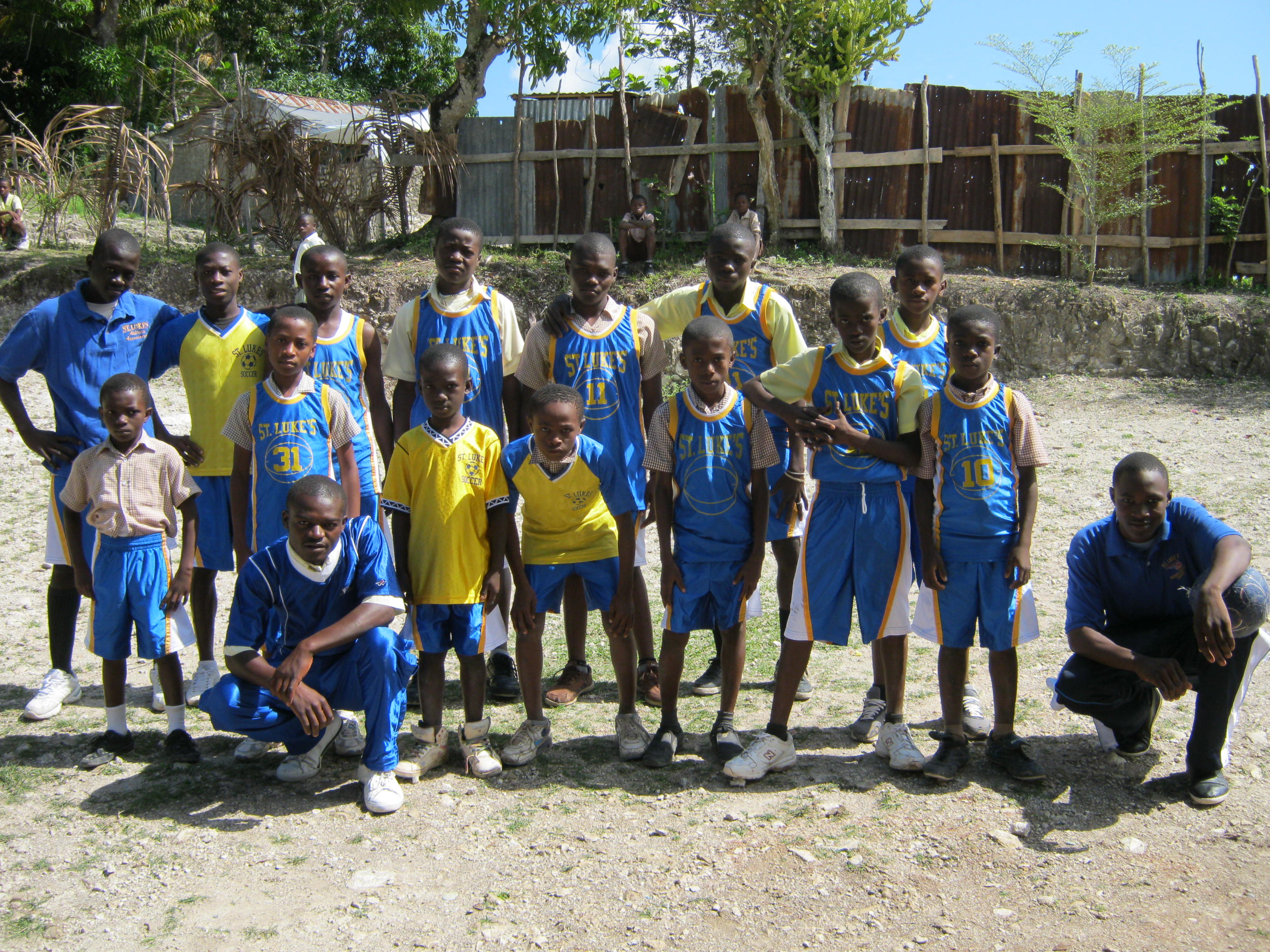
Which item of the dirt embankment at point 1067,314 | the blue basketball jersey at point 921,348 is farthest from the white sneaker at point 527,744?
the dirt embankment at point 1067,314

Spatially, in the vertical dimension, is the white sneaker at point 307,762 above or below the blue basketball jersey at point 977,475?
below

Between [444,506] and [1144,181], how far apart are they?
1029 centimetres

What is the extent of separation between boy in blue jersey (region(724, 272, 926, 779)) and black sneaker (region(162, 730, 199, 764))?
2084 millimetres

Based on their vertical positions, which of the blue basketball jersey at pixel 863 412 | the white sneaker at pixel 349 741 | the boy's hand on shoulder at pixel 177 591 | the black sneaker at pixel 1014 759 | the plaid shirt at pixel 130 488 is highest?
the blue basketball jersey at pixel 863 412

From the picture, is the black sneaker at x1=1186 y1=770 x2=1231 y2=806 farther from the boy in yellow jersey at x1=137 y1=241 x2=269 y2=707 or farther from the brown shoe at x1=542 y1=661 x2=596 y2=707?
the boy in yellow jersey at x1=137 y1=241 x2=269 y2=707

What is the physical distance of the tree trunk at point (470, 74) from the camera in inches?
512

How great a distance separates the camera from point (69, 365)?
14.6 ft

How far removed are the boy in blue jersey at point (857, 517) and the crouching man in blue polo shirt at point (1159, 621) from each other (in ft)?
2.12

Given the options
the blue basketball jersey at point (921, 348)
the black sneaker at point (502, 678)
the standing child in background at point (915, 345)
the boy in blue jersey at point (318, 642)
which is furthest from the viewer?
the black sneaker at point (502, 678)

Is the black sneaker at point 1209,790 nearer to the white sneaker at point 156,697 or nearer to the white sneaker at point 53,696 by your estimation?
the white sneaker at point 156,697

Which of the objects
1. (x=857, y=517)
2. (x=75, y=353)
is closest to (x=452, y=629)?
(x=857, y=517)

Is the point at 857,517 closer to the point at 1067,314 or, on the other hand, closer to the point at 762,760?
the point at 762,760

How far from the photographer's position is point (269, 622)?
3699mm

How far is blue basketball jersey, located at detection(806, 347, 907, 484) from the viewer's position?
3889 millimetres
